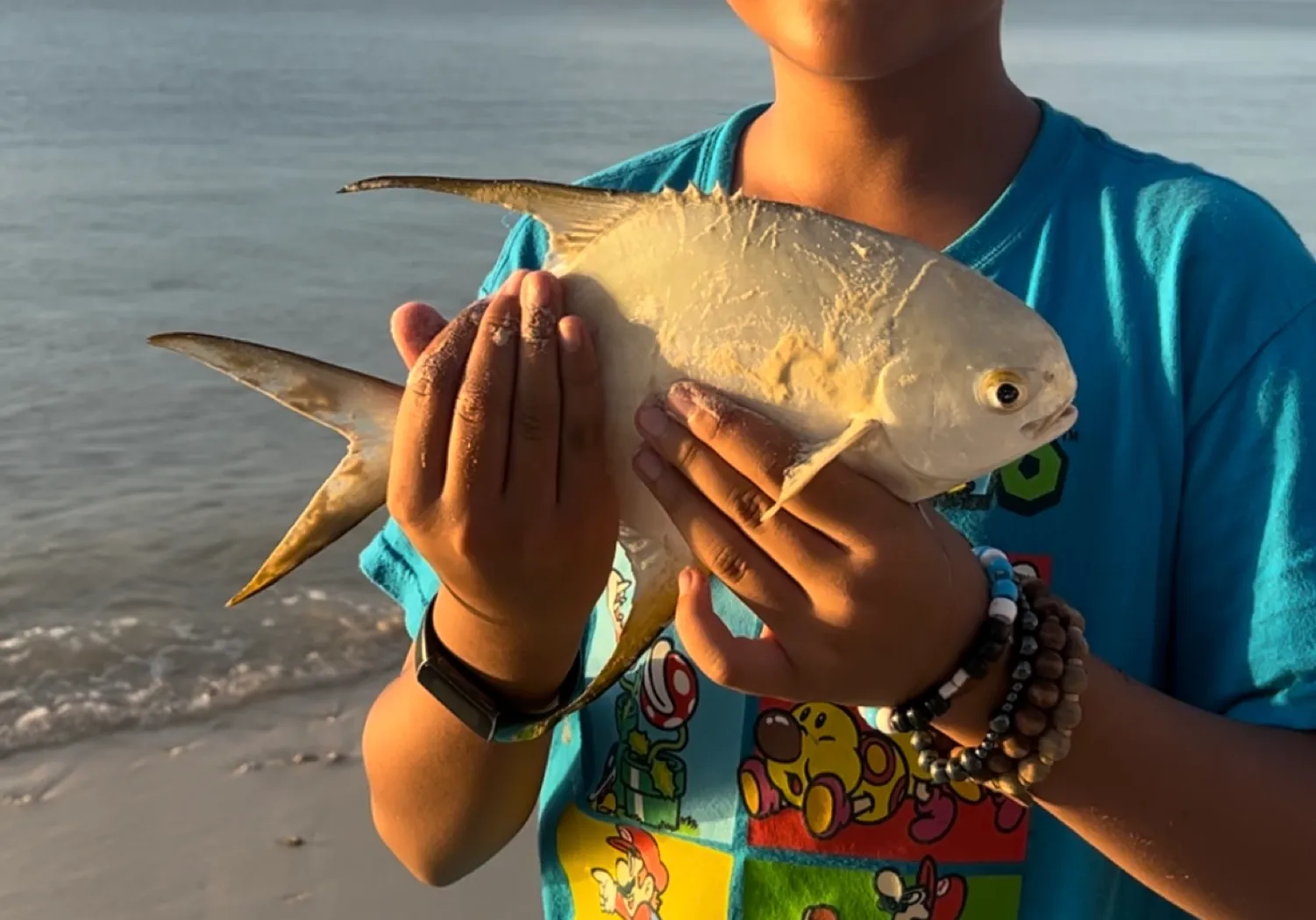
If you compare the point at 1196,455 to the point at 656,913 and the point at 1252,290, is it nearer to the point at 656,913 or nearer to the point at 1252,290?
the point at 1252,290

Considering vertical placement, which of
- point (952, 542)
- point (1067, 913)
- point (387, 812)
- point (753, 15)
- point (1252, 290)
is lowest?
point (387, 812)

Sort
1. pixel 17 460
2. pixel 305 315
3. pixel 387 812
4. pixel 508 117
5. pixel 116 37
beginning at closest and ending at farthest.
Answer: pixel 387 812, pixel 17 460, pixel 305 315, pixel 508 117, pixel 116 37

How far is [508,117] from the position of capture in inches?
703

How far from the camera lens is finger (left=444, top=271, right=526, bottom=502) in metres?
1.55

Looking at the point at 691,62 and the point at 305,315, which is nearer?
the point at 305,315

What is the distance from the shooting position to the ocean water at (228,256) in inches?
222

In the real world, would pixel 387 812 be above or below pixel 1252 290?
below

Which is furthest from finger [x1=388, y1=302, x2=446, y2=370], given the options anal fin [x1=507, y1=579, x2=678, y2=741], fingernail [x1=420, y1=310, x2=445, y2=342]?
anal fin [x1=507, y1=579, x2=678, y2=741]

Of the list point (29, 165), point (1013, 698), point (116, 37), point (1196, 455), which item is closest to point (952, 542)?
point (1013, 698)

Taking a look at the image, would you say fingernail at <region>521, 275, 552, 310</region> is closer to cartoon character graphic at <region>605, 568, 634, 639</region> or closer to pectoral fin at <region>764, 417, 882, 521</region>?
pectoral fin at <region>764, 417, 882, 521</region>

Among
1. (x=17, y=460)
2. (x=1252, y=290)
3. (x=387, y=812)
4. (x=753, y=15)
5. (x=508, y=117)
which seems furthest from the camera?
(x=508, y=117)

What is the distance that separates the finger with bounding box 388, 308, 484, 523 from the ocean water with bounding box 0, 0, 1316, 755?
12.6 ft

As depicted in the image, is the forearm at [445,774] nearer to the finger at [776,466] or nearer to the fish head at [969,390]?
the finger at [776,466]

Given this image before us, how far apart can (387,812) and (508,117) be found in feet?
54.7
